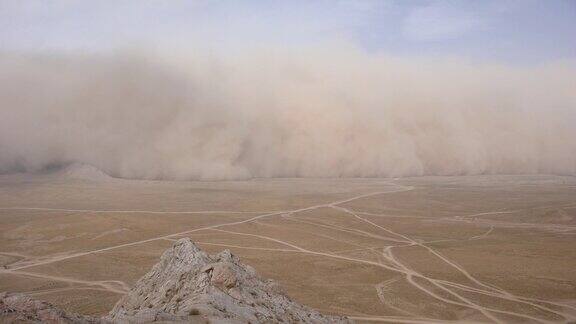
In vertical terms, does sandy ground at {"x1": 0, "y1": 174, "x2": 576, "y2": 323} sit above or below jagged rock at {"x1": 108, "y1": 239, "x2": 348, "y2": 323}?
below

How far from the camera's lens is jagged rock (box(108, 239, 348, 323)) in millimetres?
6332

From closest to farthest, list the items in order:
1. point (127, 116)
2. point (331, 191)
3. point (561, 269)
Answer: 1. point (561, 269)
2. point (331, 191)
3. point (127, 116)

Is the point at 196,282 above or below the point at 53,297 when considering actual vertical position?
above

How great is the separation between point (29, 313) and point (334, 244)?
26.1 meters

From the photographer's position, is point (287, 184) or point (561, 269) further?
point (287, 184)

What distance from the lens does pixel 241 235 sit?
3297cm

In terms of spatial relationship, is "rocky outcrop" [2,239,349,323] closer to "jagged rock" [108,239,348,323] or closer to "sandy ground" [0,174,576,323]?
"jagged rock" [108,239,348,323]

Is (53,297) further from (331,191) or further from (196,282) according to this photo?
(331,191)

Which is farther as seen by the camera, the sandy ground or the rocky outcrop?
the sandy ground

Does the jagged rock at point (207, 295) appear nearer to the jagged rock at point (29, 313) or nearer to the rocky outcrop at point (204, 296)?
the rocky outcrop at point (204, 296)

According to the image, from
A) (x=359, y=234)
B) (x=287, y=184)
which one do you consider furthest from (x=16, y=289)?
(x=287, y=184)

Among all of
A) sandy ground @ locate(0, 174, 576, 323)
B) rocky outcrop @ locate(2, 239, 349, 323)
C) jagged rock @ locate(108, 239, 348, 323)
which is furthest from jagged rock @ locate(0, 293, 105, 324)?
sandy ground @ locate(0, 174, 576, 323)

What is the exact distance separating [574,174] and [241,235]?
265ft

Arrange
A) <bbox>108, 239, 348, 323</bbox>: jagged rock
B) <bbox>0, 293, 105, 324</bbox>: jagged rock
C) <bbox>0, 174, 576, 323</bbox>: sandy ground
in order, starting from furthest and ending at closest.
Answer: <bbox>0, 174, 576, 323</bbox>: sandy ground → <bbox>108, 239, 348, 323</bbox>: jagged rock → <bbox>0, 293, 105, 324</bbox>: jagged rock
